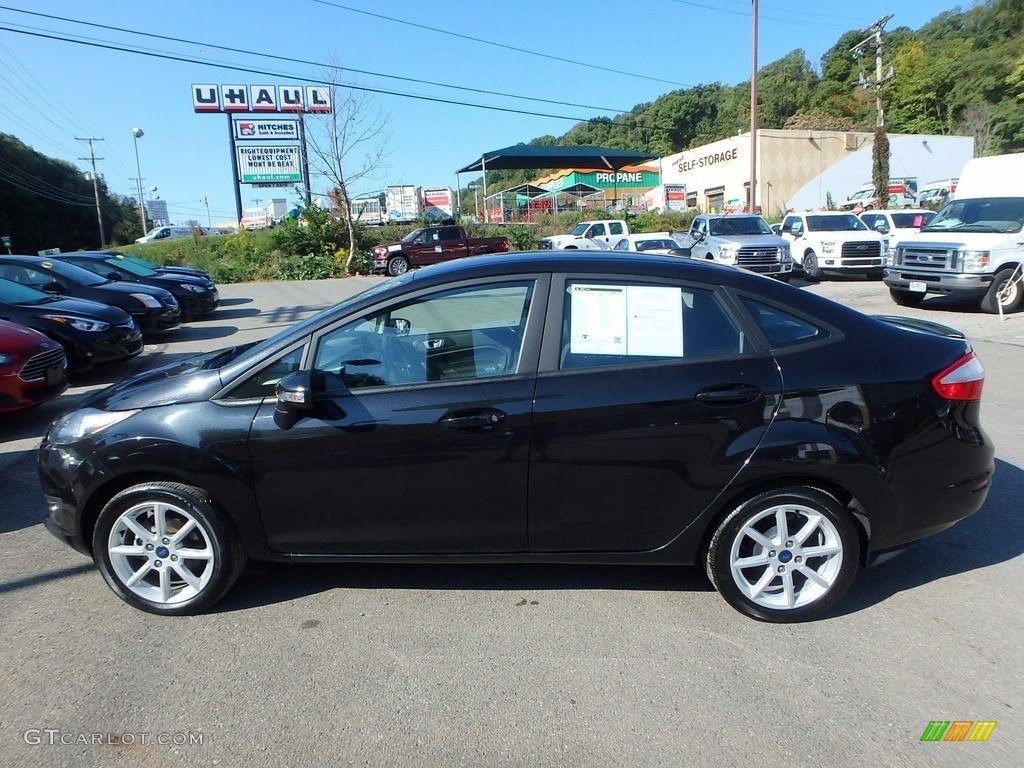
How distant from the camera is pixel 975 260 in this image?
12.6 m

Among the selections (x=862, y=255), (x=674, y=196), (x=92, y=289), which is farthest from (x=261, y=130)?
(x=862, y=255)

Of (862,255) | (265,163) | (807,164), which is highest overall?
(265,163)

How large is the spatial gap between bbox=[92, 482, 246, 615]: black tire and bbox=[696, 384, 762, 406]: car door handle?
230cm

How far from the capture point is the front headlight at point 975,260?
12570 millimetres

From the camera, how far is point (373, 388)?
132 inches

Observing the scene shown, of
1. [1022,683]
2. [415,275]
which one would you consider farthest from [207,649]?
[1022,683]

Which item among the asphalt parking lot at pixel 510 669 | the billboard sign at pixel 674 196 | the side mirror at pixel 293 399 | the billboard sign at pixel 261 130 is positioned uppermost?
the billboard sign at pixel 261 130

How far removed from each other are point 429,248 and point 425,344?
85.6 ft

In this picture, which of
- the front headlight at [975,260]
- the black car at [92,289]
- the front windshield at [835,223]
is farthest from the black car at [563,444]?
the front windshield at [835,223]

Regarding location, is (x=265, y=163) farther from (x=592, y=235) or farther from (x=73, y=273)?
(x=73, y=273)

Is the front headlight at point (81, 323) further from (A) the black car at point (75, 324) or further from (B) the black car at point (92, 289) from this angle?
(B) the black car at point (92, 289)

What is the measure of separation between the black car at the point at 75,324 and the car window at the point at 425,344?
693 centimetres

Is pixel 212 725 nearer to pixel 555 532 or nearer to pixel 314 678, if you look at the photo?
pixel 314 678

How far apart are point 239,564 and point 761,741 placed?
242 centimetres
